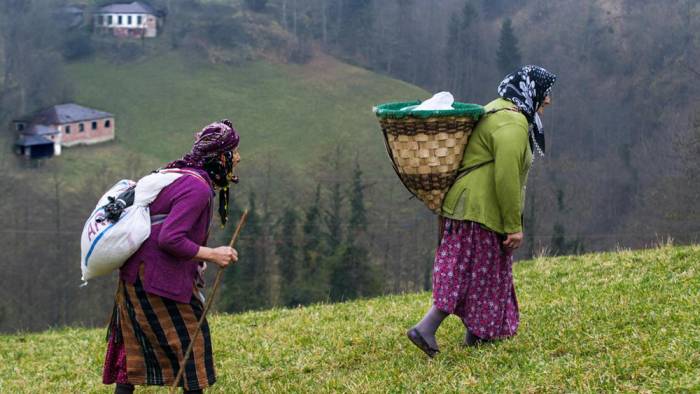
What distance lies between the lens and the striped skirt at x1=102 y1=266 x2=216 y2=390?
5492 millimetres

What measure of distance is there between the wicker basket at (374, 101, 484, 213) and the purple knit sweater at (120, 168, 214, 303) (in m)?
1.41

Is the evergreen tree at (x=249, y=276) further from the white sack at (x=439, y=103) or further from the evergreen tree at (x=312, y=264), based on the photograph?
the white sack at (x=439, y=103)

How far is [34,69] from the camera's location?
83.8 meters

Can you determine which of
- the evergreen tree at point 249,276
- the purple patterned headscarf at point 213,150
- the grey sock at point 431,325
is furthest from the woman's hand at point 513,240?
the evergreen tree at point 249,276

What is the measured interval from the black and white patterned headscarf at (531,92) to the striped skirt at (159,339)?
2.66 m

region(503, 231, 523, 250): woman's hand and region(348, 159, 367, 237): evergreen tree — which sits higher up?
region(503, 231, 523, 250): woman's hand

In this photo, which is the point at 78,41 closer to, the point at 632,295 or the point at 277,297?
the point at 277,297

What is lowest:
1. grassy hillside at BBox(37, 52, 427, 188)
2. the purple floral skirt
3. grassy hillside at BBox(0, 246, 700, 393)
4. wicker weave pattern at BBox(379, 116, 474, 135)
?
grassy hillside at BBox(37, 52, 427, 188)

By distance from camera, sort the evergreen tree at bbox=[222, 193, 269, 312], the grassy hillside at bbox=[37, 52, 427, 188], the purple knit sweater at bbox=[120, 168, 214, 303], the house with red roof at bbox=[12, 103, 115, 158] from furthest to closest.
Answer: the grassy hillside at bbox=[37, 52, 427, 188] → the house with red roof at bbox=[12, 103, 115, 158] → the evergreen tree at bbox=[222, 193, 269, 312] → the purple knit sweater at bbox=[120, 168, 214, 303]

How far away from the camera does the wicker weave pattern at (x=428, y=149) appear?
6145mm

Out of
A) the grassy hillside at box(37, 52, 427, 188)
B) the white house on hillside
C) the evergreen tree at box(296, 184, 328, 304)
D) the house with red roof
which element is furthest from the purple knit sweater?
the white house on hillside

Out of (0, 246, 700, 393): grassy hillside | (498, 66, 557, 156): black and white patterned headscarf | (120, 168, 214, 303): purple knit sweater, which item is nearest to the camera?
(120, 168, 214, 303): purple knit sweater

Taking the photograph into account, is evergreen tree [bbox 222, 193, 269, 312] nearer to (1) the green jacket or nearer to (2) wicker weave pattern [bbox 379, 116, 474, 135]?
(1) the green jacket

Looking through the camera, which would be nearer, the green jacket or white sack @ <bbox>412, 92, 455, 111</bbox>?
the green jacket
